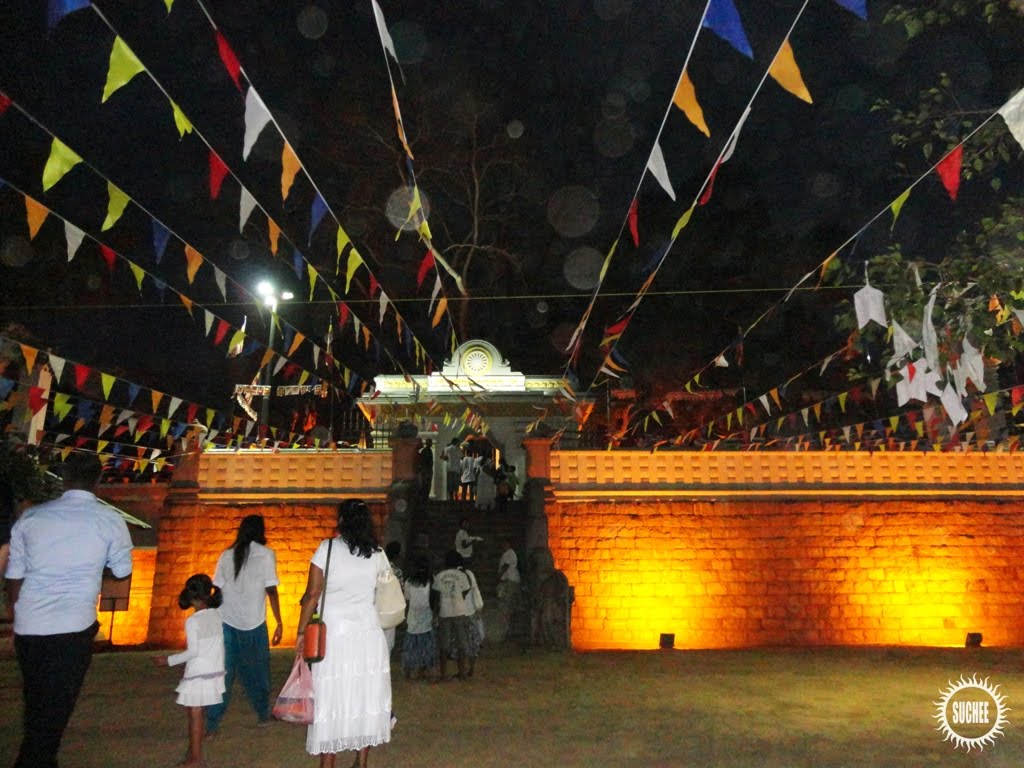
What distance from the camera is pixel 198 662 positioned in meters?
4.80

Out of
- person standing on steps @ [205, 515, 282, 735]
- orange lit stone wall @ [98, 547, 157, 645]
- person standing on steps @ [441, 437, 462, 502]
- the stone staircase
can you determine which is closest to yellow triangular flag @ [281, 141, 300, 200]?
person standing on steps @ [205, 515, 282, 735]

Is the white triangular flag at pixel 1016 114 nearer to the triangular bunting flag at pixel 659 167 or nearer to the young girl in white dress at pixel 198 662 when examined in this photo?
the triangular bunting flag at pixel 659 167

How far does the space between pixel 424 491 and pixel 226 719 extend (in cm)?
939

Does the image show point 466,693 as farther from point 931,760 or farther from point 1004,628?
point 1004,628

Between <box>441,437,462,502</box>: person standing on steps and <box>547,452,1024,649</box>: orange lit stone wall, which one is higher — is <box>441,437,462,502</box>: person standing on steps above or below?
above

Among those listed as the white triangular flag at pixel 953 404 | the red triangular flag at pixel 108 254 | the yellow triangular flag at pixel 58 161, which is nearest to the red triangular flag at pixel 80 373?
the red triangular flag at pixel 108 254

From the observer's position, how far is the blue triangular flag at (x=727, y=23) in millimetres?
4477

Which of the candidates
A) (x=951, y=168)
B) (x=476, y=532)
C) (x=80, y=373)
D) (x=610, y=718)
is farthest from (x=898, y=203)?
(x=80, y=373)

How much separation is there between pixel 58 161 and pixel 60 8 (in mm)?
1781

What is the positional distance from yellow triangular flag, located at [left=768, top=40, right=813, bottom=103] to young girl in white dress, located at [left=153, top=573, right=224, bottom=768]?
5.12 meters

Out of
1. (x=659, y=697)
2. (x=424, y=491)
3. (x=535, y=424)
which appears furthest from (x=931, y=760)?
(x=535, y=424)

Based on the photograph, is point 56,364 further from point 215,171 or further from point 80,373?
point 215,171

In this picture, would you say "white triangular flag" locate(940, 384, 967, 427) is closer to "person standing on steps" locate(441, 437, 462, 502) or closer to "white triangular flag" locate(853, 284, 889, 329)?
"white triangular flag" locate(853, 284, 889, 329)

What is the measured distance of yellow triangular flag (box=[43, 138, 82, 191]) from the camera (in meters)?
5.70
